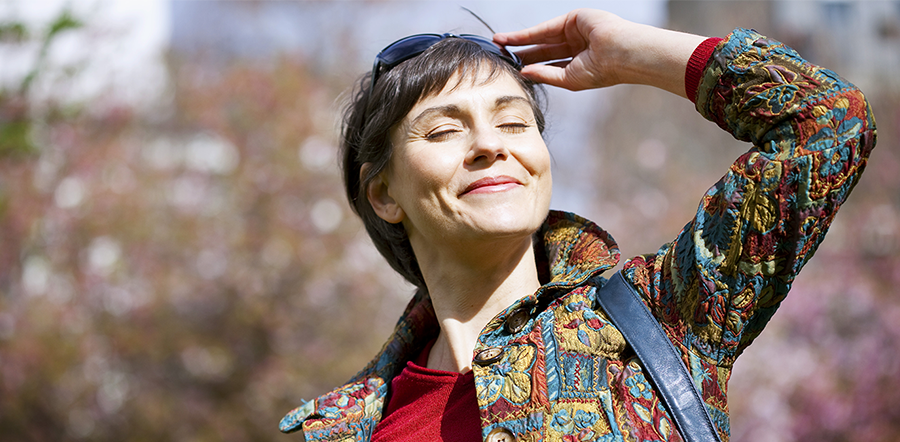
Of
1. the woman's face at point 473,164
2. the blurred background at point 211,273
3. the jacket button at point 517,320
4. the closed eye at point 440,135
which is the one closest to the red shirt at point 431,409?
the jacket button at point 517,320

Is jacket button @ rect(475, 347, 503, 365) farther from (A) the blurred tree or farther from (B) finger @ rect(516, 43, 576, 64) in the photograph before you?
(A) the blurred tree

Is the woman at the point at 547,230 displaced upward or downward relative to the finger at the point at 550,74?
downward

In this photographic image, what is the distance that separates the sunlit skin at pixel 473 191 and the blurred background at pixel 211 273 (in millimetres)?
4277

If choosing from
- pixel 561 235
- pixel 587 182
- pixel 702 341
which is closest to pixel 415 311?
pixel 561 235

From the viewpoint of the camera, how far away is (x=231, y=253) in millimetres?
6691

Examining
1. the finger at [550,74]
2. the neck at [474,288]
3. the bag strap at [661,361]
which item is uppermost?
the finger at [550,74]

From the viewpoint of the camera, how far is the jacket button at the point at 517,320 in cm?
146

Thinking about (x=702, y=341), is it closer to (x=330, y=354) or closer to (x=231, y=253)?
(x=330, y=354)

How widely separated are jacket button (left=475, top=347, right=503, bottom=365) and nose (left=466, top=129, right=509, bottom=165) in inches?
16.8

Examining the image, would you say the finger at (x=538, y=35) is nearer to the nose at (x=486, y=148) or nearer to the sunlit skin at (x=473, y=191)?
the sunlit skin at (x=473, y=191)

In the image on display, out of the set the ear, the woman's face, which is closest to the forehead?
the woman's face

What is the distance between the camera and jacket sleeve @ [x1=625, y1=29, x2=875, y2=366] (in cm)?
113

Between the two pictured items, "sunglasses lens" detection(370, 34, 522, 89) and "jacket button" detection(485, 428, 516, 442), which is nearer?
"jacket button" detection(485, 428, 516, 442)

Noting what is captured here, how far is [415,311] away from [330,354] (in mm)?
4658
